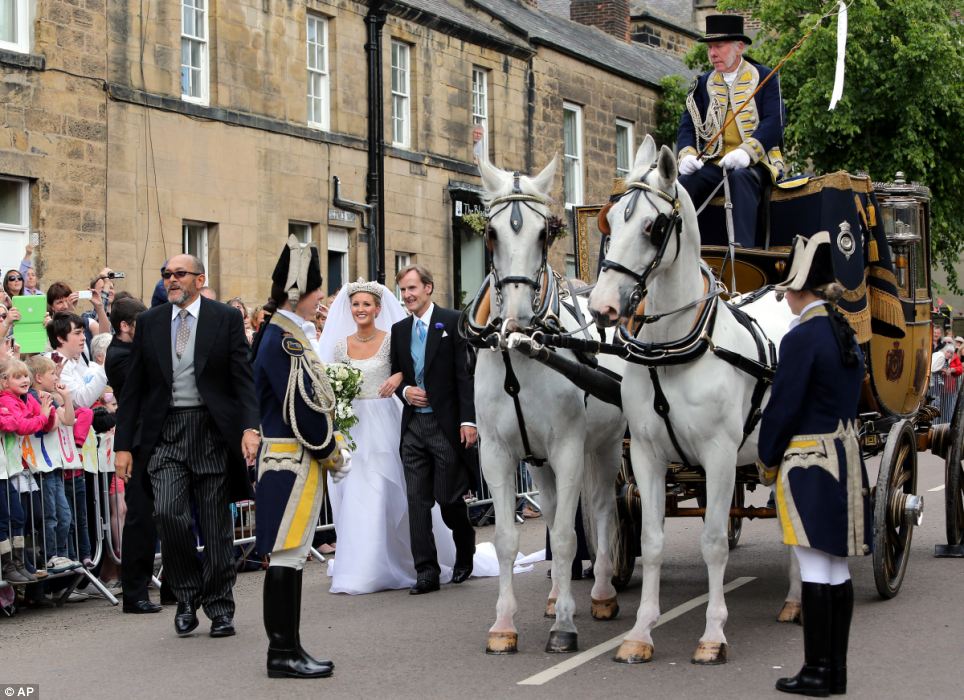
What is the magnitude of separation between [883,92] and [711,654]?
25.2m

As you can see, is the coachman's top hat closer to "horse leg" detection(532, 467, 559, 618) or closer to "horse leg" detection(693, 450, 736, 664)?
"horse leg" detection(532, 467, 559, 618)

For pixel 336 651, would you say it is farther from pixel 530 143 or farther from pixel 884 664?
pixel 530 143

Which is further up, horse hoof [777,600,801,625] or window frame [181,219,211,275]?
window frame [181,219,211,275]

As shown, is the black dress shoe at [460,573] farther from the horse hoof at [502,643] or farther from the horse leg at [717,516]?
the horse leg at [717,516]

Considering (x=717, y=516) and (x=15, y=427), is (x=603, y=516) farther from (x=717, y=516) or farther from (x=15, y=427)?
(x=15, y=427)

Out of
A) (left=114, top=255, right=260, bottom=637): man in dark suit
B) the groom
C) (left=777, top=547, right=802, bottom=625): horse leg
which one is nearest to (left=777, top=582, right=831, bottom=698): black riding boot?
(left=777, top=547, right=802, bottom=625): horse leg

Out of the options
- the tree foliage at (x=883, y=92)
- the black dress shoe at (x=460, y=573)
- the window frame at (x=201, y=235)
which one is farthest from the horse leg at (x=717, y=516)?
the tree foliage at (x=883, y=92)

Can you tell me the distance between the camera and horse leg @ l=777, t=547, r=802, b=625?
8102mm

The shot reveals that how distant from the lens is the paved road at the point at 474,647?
21.9 feet

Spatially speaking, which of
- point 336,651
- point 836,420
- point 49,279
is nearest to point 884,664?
point 836,420

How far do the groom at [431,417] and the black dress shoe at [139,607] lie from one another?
1.86 metres

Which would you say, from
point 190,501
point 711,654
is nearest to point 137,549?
point 190,501

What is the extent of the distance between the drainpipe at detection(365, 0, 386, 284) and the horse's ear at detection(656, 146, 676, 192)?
1623cm

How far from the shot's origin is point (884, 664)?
6930 millimetres
